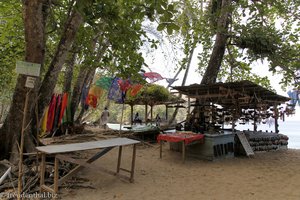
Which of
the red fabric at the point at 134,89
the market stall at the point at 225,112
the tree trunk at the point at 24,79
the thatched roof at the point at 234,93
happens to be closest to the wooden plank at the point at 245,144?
the market stall at the point at 225,112

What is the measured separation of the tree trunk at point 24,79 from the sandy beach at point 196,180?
1468mm

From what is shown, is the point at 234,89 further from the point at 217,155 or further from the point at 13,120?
the point at 13,120

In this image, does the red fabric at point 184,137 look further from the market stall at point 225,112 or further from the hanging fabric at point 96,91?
the hanging fabric at point 96,91

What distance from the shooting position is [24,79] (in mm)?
4555

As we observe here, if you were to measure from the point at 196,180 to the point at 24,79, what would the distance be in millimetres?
3936

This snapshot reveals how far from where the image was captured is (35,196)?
3.69 m

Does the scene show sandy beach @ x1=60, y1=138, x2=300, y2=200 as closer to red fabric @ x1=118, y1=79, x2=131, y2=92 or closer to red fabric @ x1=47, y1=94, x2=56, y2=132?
red fabric @ x1=47, y1=94, x2=56, y2=132

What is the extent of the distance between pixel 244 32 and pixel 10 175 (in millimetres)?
8324

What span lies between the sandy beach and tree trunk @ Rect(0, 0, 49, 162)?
1468 millimetres

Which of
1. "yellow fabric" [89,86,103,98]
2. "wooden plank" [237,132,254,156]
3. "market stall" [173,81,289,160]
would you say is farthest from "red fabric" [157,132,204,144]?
"yellow fabric" [89,86,103,98]

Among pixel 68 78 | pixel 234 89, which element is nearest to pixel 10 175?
pixel 234 89

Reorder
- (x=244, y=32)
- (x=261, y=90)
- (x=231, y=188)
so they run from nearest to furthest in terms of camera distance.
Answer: (x=231, y=188) < (x=261, y=90) < (x=244, y=32)

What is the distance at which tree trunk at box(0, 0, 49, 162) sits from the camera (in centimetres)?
441

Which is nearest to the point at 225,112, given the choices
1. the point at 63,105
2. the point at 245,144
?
the point at 245,144
